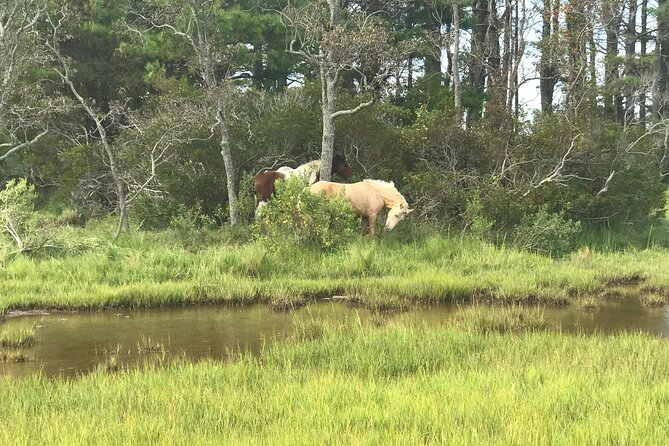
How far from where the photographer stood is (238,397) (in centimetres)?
414

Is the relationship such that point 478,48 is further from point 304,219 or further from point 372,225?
point 304,219

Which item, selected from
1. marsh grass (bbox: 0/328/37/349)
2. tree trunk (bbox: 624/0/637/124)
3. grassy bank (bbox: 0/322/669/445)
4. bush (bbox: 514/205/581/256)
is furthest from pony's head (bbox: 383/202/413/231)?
tree trunk (bbox: 624/0/637/124)

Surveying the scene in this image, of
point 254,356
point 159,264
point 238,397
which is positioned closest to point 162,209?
point 159,264

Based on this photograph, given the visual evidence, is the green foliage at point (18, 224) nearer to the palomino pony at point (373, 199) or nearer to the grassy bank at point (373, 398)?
the palomino pony at point (373, 199)

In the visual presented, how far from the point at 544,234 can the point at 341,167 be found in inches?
192

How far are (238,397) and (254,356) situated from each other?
5.10 feet

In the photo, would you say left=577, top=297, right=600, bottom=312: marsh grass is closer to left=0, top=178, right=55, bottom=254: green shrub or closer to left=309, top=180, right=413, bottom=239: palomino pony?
left=309, top=180, right=413, bottom=239: palomino pony

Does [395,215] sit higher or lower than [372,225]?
higher

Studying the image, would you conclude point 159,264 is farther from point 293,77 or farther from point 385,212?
point 293,77

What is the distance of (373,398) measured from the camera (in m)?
4.05

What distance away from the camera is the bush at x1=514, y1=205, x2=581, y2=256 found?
1205 centimetres

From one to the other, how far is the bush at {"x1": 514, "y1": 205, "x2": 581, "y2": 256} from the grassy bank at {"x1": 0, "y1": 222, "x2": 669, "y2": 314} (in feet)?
1.96

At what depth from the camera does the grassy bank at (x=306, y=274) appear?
324 inches

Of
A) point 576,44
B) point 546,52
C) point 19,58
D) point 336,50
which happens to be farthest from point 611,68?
point 19,58
